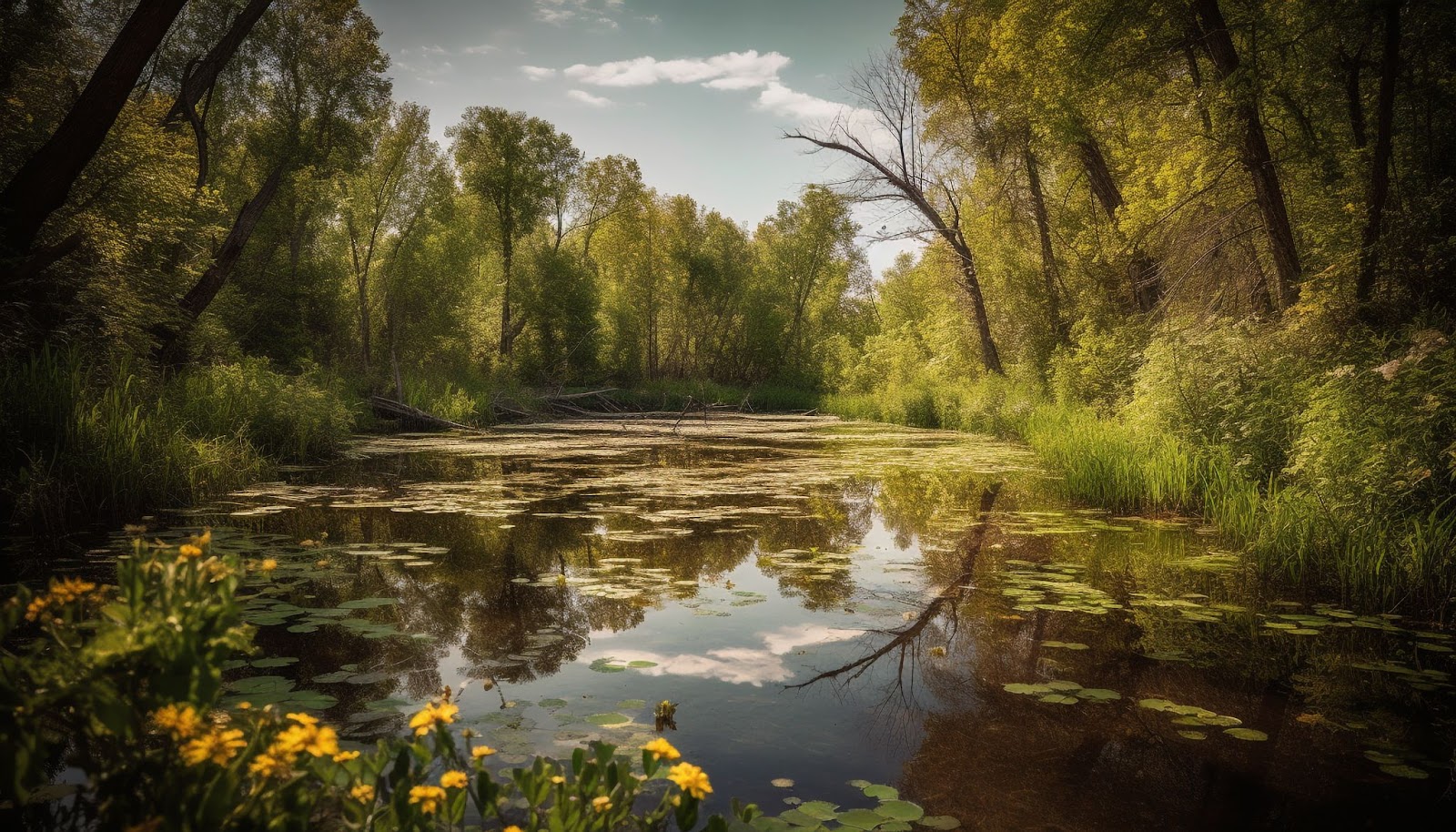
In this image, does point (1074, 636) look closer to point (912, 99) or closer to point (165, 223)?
point (165, 223)

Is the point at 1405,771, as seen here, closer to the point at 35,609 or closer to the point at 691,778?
the point at 691,778

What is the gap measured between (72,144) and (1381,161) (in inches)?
449

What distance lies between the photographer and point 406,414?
16266 mm

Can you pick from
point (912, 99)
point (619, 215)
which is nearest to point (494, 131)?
point (619, 215)

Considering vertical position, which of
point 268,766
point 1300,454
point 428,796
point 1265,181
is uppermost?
point 1265,181

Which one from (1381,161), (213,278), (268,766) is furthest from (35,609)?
(213,278)

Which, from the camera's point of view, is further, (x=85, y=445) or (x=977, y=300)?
(x=977, y=300)

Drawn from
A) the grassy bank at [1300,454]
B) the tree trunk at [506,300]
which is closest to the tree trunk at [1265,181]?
the grassy bank at [1300,454]

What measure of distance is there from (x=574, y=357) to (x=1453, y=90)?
27.1m

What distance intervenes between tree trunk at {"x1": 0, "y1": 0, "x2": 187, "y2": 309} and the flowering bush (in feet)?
22.2

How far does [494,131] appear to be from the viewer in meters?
26.2

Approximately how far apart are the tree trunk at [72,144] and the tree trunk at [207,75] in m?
2.21

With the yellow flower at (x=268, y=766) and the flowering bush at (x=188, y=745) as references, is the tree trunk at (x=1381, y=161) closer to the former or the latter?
the flowering bush at (x=188, y=745)

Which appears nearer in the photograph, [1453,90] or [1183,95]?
[1453,90]
